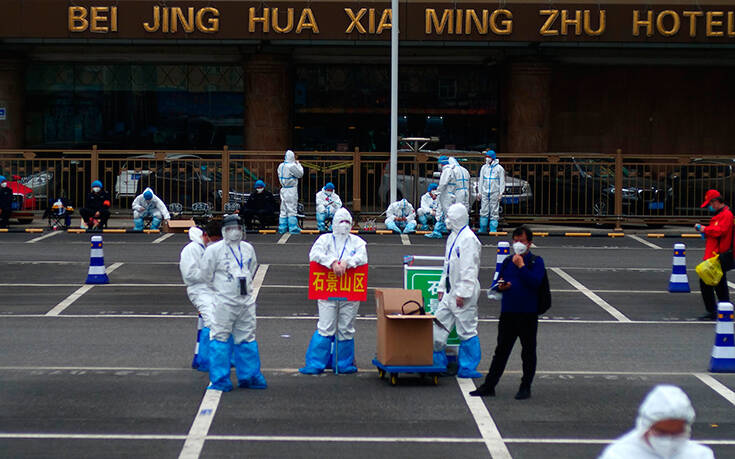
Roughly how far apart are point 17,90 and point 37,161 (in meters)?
6.46

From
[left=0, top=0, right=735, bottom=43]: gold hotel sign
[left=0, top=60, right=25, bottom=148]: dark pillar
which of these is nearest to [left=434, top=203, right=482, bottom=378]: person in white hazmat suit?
[left=0, top=0, right=735, bottom=43]: gold hotel sign

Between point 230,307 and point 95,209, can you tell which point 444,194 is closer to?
point 95,209

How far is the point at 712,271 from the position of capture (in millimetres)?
15352

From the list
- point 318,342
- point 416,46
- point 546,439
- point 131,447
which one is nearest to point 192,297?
point 318,342

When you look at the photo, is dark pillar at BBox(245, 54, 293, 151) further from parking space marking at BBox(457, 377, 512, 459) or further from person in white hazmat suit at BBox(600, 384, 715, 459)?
person in white hazmat suit at BBox(600, 384, 715, 459)

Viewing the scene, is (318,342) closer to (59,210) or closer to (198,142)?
(59,210)

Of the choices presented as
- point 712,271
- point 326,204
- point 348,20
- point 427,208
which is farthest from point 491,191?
point 712,271

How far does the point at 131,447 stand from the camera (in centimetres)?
909

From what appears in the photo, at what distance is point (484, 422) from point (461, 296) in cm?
175

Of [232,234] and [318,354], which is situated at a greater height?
[232,234]

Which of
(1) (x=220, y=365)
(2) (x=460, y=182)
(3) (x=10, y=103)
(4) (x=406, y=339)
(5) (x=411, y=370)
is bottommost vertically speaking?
(5) (x=411, y=370)

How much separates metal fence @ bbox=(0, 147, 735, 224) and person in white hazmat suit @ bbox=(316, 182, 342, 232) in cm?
198

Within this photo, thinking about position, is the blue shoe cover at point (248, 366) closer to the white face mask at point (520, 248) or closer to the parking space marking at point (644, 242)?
the white face mask at point (520, 248)

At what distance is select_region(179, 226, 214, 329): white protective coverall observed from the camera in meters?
11.4
